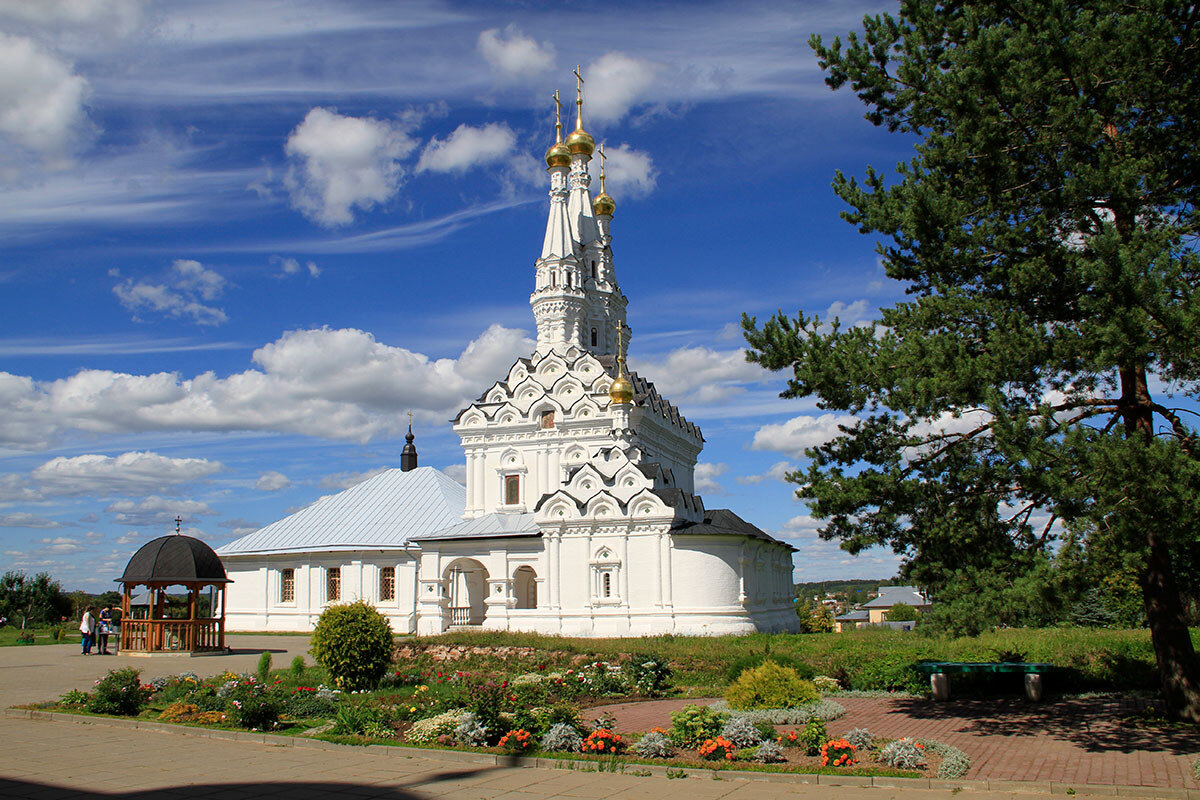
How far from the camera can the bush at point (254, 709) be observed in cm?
1266

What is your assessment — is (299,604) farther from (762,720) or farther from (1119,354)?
(1119,354)

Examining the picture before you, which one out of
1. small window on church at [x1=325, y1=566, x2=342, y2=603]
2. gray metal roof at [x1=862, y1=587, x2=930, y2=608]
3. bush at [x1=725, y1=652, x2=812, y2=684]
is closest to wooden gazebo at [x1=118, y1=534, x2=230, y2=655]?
small window on church at [x1=325, y1=566, x2=342, y2=603]

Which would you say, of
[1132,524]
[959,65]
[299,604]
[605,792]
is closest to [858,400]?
[1132,524]

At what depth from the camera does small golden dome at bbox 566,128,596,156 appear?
43.2 metres

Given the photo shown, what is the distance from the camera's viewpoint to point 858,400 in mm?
12547

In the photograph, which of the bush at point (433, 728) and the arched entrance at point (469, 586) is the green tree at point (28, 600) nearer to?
the arched entrance at point (469, 586)

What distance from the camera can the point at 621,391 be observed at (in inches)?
1342

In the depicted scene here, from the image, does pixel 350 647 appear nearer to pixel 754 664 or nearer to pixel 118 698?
pixel 118 698

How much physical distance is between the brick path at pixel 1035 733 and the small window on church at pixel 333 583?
24.4 metres

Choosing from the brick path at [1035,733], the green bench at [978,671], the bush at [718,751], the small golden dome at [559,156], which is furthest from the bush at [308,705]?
the small golden dome at [559,156]

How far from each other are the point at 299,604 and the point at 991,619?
3272 centimetres

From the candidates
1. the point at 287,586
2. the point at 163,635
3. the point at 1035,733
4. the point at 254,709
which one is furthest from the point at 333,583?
the point at 1035,733

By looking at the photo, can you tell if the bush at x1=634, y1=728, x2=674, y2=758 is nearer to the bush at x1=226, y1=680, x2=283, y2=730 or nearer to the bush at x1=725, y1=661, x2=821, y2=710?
the bush at x1=725, y1=661, x2=821, y2=710

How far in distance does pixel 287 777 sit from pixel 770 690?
7.70 metres
